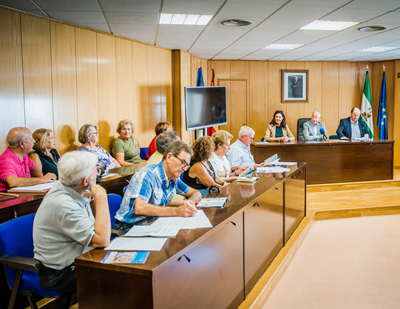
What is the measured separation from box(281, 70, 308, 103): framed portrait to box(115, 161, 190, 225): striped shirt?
283 inches

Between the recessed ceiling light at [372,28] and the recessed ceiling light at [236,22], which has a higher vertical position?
the recessed ceiling light at [372,28]

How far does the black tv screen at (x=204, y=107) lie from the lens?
6.73 m

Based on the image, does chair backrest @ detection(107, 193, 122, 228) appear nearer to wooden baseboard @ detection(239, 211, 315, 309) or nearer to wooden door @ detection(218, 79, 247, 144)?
wooden baseboard @ detection(239, 211, 315, 309)

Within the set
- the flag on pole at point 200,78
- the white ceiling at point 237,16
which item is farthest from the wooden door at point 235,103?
the white ceiling at point 237,16

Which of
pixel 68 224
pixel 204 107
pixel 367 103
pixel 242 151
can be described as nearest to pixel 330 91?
pixel 367 103

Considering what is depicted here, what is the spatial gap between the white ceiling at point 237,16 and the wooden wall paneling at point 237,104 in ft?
4.96

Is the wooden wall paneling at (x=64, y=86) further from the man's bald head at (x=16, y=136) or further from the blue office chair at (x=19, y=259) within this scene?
the blue office chair at (x=19, y=259)

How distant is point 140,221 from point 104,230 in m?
0.60

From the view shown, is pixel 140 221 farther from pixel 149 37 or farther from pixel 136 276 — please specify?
pixel 149 37

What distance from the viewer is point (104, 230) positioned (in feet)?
5.85

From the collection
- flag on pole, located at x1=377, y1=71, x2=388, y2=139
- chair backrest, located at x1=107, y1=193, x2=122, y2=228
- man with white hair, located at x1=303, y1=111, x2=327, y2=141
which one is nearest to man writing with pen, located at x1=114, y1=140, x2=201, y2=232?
chair backrest, located at x1=107, y1=193, x2=122, y2=228

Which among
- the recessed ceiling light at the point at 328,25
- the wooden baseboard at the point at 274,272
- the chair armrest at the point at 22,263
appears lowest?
the wooden baseboard at the point at 274,272

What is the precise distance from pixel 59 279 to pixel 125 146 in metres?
3.82

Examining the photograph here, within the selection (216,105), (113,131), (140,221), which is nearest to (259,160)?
(216,105)
